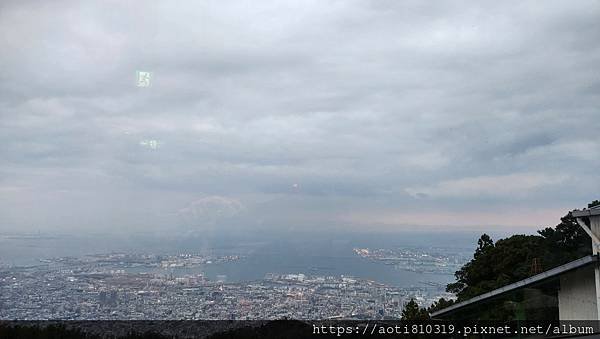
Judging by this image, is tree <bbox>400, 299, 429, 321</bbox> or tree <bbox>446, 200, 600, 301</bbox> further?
tree <bbox>446, 200, 600, 301</bbox>

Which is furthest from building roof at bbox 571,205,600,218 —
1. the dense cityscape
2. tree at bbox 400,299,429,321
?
the dense cityscape

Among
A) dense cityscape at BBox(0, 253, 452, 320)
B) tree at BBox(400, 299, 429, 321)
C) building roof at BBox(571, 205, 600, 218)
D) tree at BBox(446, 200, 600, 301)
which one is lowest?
dense cityscape at BBox(0, 253, 452, 320)

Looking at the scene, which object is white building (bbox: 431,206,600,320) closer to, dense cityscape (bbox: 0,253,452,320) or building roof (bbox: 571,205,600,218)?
building roof (bbox: 571,205,600,218)

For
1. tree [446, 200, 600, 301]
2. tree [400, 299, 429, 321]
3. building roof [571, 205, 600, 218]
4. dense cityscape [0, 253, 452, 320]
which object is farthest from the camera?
dense cityscape [0, 253, 452, 320]

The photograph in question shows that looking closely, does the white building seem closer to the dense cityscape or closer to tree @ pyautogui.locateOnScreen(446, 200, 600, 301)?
tree @ pyautogui.locateOnScreen(446, 200, 600, 301)

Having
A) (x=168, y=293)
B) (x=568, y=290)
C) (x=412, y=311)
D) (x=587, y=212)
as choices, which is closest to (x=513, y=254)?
(x=412, y=311)

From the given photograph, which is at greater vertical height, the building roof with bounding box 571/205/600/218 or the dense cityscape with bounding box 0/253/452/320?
the building roof with bounding box 571/205/600/218

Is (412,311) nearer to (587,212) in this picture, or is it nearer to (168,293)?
(587,212)

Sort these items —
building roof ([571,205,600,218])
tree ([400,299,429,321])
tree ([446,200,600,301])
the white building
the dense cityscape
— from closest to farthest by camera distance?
1. the white building
2. building roof ([571,205,600,218])
3. tree ([400,299,429,321])
4. tree ([446,200,600,301])
5. the dense cityscape

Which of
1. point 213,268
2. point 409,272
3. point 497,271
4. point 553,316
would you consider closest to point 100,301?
point 213,268

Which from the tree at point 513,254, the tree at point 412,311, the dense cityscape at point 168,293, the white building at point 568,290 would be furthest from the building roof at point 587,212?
the dense cityscape at point 168,293
